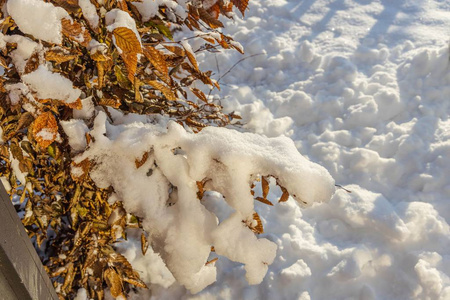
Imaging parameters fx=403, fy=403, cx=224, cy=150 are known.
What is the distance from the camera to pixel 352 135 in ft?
10.5

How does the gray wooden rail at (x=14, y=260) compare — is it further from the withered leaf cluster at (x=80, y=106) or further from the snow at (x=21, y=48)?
the snow at (x=21, y=48)

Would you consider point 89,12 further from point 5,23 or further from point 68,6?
point 5,23

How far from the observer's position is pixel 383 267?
2305 mm

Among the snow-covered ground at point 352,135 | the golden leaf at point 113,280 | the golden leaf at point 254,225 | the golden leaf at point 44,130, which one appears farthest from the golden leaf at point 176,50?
the snow-covered ground at point 352,135

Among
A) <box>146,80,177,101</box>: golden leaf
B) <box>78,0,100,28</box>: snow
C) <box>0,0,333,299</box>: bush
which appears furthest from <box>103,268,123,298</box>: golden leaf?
<box>78,0,100,28</box>: snow

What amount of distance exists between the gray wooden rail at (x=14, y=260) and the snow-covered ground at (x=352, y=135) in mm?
1110

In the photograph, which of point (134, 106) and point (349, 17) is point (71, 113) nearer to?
point (134, 106)

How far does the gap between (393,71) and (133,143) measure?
305 cm

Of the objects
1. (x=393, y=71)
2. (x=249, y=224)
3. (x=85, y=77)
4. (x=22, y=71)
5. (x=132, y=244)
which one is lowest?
(x=132, y=244)

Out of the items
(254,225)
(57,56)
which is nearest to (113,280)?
(254,225)

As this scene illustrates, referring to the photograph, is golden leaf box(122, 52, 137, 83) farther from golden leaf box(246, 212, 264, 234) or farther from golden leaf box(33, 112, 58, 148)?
golden leaf box(246, 212, 264, 234)

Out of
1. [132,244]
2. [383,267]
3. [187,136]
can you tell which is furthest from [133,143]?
[383,267]

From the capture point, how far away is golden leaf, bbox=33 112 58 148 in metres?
1.21

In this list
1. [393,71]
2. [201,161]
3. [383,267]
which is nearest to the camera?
[201,161]
